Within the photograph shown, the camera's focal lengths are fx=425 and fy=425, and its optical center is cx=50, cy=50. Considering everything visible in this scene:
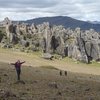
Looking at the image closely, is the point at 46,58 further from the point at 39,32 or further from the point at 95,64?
the point at 39,32

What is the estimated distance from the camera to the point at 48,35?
378 feet

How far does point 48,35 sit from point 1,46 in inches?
614

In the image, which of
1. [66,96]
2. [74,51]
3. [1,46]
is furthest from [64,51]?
[66,96]

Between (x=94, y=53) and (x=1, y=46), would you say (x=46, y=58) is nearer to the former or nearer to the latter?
(x=1, y=46)

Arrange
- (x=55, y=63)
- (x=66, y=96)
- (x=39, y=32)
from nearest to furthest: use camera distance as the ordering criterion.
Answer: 1. (x=66, y=96)
2. (x=55, y=63)
3. (x=39, y=32)

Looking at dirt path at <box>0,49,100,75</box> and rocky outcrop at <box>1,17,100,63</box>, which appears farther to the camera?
rocky outcrop at <box>1,17,100,63</box>

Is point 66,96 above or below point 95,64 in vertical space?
above

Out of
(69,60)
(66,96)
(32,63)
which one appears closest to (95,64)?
(69,60)

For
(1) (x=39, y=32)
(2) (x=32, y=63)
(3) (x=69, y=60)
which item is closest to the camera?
(2) (x=32, y=63)

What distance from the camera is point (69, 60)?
104625 mm

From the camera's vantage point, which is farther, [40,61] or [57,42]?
[57,42]

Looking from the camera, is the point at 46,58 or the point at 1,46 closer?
the point at 46,58

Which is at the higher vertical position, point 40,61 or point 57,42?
point 57,42

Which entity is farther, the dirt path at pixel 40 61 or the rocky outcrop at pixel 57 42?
the rocky outcrop at pixel 57 42
